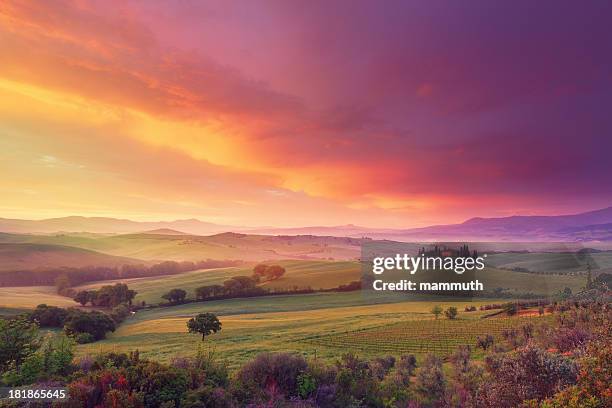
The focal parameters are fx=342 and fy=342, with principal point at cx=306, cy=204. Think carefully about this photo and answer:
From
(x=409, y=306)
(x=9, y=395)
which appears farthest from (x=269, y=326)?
(x=9, y=395)

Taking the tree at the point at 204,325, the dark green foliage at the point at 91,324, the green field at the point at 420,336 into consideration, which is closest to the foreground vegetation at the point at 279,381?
the green field at the point at 420,336

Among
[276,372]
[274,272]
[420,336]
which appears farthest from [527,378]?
[274,272]

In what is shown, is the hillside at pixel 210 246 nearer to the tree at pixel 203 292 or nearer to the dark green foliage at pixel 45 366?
the tree at pixel 203 292

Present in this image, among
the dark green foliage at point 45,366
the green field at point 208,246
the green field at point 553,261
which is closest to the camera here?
the dark green foliage at point 45,366

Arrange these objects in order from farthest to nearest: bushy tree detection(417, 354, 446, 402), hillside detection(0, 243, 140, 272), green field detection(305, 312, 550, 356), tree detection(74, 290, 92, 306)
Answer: hillside detection(0, 243, 140, 272), tree detection(74, 290, 92, 306), green field detection(305, 312, 550, 356), bushy tree detection(417, 354, 446, 402)

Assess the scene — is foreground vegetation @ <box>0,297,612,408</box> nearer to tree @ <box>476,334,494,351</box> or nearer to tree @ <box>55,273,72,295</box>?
tree @ <box>476,334,494,351</box>

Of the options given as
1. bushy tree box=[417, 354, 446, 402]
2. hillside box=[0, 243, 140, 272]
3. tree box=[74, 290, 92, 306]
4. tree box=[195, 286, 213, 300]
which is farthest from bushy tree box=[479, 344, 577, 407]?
hillside box=[0, 243, 140, 272]

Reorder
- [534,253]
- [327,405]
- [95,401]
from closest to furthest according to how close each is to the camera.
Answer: [95,401] → [327,405] → [534,253]

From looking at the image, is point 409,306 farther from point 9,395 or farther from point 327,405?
point 9,395
